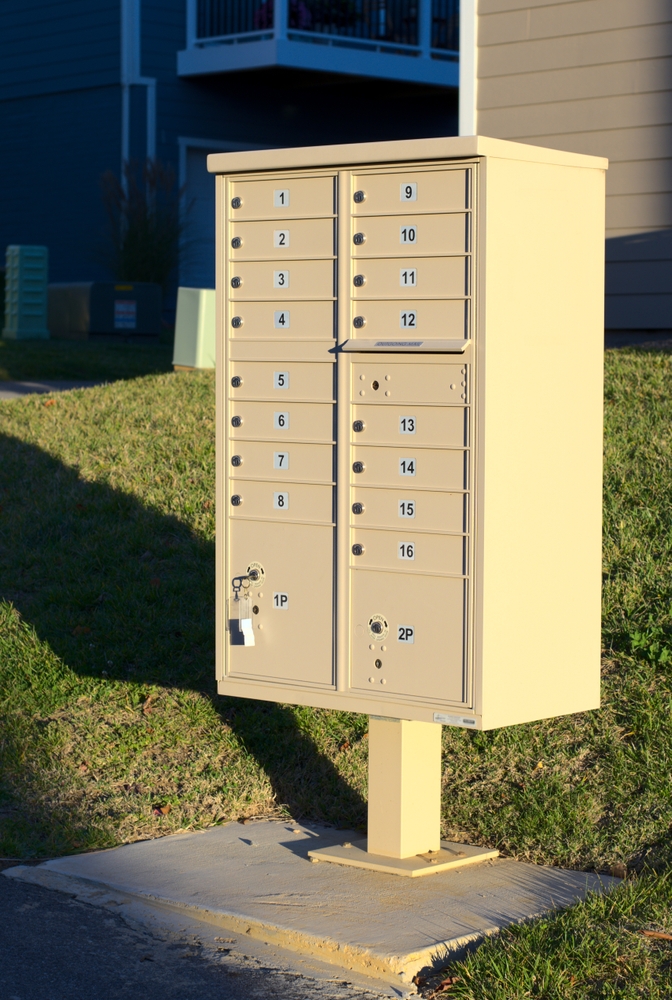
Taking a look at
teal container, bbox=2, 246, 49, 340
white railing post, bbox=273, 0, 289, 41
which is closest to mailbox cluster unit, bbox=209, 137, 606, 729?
teal container, bbox=2, 246, 49, 340

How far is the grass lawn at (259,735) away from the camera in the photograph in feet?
12.5

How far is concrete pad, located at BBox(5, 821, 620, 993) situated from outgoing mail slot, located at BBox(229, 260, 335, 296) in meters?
1.90

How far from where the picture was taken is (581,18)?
988 cm

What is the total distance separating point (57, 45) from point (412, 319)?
19414 mm

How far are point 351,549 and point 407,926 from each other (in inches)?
46.7

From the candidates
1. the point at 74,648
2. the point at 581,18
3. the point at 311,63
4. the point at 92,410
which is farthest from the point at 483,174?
the point at 311,63

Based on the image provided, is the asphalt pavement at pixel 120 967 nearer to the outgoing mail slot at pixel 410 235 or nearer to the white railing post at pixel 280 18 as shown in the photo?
the outgoing mail slot at pixel 410 235

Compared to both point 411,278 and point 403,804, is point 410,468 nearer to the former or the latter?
point 411,278

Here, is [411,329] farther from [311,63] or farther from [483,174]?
[311,63]

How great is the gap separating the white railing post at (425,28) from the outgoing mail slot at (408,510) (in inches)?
722

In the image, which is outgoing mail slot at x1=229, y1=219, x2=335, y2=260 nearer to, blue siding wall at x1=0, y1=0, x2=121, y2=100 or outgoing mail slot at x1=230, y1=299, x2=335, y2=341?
outgoing mail slot at x1=230, y1=299, x2=335, y2=341

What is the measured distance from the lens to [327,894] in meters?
4.15

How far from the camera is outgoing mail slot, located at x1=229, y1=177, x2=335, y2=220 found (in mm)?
4227

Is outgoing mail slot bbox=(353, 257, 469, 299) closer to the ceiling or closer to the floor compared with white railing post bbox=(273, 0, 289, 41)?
closer to the floor
